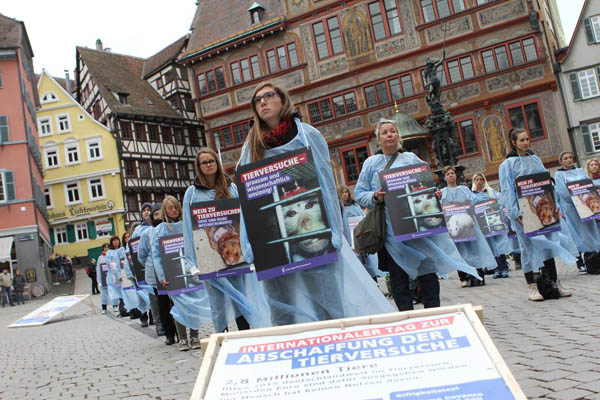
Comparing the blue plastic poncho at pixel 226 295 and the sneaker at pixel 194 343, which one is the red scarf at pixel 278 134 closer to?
the blue plastic poncho at pixel 226 295

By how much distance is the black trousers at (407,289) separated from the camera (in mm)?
5113

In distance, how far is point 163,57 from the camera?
52.8 meters

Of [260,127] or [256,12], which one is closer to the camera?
[260,127]

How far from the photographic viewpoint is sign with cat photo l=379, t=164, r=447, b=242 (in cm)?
546

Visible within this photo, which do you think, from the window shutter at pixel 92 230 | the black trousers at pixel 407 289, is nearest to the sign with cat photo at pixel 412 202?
the black trousers at pixel 407 289

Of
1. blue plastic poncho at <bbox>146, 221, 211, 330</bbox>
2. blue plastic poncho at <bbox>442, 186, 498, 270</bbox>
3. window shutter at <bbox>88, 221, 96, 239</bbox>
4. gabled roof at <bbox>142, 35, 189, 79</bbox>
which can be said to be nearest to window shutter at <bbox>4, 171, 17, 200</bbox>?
window shutter at <bbox>88, 221, 96, 239</bbox>

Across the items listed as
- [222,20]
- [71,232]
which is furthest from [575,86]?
[71,232]

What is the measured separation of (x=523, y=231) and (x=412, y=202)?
2.28 m

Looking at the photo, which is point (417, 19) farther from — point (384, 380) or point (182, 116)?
point (384, 380)

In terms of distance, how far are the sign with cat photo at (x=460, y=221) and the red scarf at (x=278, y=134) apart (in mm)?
6596

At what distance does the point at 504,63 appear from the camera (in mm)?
30219

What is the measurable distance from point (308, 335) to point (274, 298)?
1.05 meters

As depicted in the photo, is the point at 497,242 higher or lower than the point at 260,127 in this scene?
lower

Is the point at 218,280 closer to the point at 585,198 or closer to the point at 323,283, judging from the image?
the point at 323,283
